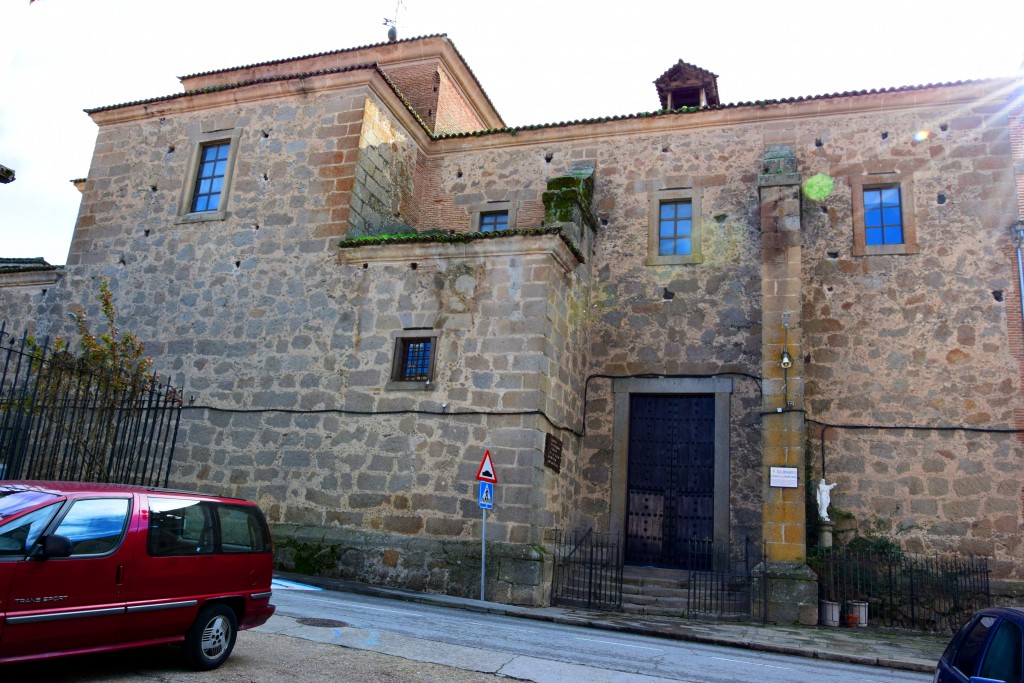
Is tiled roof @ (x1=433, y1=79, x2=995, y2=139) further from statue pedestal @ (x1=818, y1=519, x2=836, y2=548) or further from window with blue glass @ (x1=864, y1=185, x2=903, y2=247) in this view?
statue pedestal @ (x1=818, y1=519, x2=836, y2=548)

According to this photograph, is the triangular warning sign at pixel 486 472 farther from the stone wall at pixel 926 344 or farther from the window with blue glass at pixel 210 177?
the window with blue glass at pixel 210 177

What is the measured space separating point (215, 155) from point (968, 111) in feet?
47.2

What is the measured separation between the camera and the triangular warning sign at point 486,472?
1174cm

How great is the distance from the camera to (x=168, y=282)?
15.3m

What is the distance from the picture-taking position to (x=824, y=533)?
41.4 feet

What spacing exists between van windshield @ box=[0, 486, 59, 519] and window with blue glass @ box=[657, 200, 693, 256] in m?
11.9

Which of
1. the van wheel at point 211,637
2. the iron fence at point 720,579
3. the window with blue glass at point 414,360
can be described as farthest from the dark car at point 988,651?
the window with blue glass at point 414,360

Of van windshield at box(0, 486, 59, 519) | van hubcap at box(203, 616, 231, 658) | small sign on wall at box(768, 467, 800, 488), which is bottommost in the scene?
van hubcap at box(203, 616, 231, 658)

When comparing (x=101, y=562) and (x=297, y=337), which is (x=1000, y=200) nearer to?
(x=297, y=337)

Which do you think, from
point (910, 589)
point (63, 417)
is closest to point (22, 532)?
point (63, 417)

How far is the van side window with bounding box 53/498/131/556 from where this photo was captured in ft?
16.6

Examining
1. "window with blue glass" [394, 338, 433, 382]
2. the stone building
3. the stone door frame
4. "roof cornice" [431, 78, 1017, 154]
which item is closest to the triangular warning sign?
the stone building

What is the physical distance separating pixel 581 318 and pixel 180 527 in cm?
970

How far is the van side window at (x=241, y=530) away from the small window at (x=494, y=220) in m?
10.4
